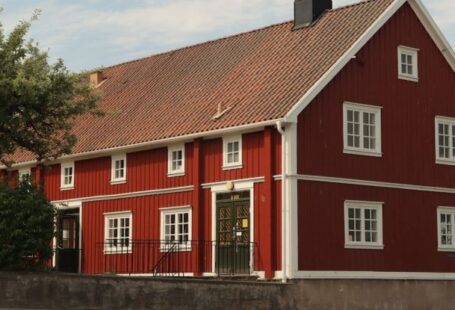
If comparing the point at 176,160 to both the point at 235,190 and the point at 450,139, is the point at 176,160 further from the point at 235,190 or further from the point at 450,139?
the point at 450,139

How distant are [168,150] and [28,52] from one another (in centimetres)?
688

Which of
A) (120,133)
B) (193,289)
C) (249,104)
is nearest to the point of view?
(193,289)

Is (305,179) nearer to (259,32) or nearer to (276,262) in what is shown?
(276,262)

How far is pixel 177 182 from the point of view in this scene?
34.9 meters

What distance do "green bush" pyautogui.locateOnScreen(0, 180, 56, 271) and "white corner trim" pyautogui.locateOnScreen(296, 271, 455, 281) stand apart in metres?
8.16

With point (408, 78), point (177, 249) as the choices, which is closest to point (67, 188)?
point (177, 249)

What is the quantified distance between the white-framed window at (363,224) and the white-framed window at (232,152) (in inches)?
147

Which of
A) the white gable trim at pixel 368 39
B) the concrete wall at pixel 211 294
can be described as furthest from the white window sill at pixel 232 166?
the concrete wall at pixel 211 294

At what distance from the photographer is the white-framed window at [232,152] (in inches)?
1289

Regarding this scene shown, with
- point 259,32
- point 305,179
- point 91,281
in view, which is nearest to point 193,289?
point 91,281

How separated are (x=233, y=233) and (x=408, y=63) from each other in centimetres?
874

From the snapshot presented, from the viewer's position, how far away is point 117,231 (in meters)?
37.4

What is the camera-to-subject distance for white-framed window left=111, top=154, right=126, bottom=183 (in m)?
37.5

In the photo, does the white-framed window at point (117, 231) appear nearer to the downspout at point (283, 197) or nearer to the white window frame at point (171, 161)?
the white window frame at point (171, 161)
